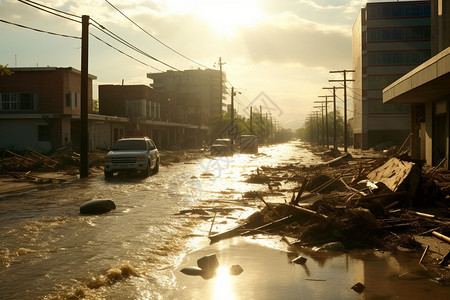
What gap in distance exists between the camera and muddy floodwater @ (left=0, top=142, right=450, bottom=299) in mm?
6211

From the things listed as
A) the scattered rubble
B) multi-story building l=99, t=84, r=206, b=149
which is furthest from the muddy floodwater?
multi-story building l=99, t=84, r=206, b=149

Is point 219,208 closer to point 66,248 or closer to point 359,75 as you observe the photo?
point 66,248

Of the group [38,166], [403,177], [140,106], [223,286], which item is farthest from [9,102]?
[223,286]

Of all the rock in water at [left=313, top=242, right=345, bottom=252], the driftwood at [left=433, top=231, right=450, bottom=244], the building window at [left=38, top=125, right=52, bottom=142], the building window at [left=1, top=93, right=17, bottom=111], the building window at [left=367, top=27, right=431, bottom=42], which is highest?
the building window at [left=367, top=27, right=431, bottom=42]

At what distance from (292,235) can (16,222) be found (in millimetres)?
6240

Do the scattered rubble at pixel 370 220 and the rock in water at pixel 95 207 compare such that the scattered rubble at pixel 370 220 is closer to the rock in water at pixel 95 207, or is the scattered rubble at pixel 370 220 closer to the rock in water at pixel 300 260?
the rock in water at pixel 300 260

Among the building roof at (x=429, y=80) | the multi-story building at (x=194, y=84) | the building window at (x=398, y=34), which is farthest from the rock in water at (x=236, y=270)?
the multi-story building at (x=194, y=84)

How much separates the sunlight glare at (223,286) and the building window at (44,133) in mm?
39105

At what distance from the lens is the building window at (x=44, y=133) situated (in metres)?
43.4

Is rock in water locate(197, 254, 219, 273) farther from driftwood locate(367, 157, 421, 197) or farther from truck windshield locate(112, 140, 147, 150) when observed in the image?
truck windshield locate(112, 140, 147, 150)

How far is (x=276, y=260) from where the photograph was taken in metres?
8.01

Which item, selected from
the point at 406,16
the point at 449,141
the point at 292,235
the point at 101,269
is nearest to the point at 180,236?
the point at 292,235

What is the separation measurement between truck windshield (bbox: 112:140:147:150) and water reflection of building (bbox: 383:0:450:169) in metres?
12.8

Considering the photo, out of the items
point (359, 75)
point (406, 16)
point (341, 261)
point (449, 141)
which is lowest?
point (341, 261)
